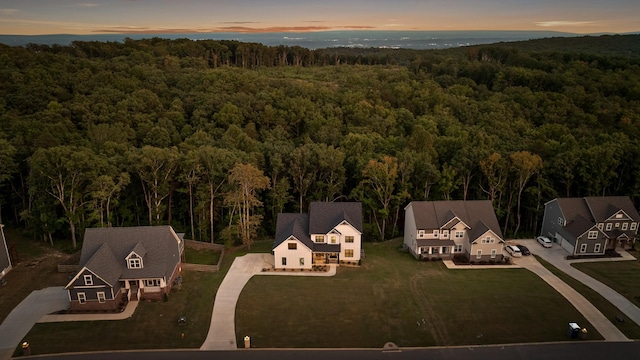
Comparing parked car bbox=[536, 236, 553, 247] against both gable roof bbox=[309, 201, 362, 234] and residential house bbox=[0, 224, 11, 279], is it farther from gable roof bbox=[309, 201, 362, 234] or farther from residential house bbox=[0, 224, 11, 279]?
residential house bbox=[0, 224, 11, 279]

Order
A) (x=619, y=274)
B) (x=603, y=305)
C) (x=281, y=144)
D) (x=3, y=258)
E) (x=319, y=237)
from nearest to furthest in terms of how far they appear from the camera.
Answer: (x=603, y=305)
(x=3, y=258)
(x=619, y=274)
(x=319, y=237)
(x=281, y=144)

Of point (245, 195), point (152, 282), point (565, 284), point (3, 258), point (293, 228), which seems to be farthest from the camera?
point (245, 195)

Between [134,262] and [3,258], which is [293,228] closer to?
[134,262]

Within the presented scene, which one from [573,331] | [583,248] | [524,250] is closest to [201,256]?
[573,331]

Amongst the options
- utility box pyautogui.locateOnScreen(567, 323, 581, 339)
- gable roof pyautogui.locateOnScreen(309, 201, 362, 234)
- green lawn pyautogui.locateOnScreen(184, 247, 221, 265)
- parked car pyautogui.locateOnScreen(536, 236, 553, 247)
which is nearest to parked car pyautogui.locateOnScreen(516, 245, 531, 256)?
parked car pyautogui.locateOnScreen(536, 236, 553, 247)

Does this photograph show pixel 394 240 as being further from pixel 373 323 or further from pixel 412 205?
pixel 373 323
